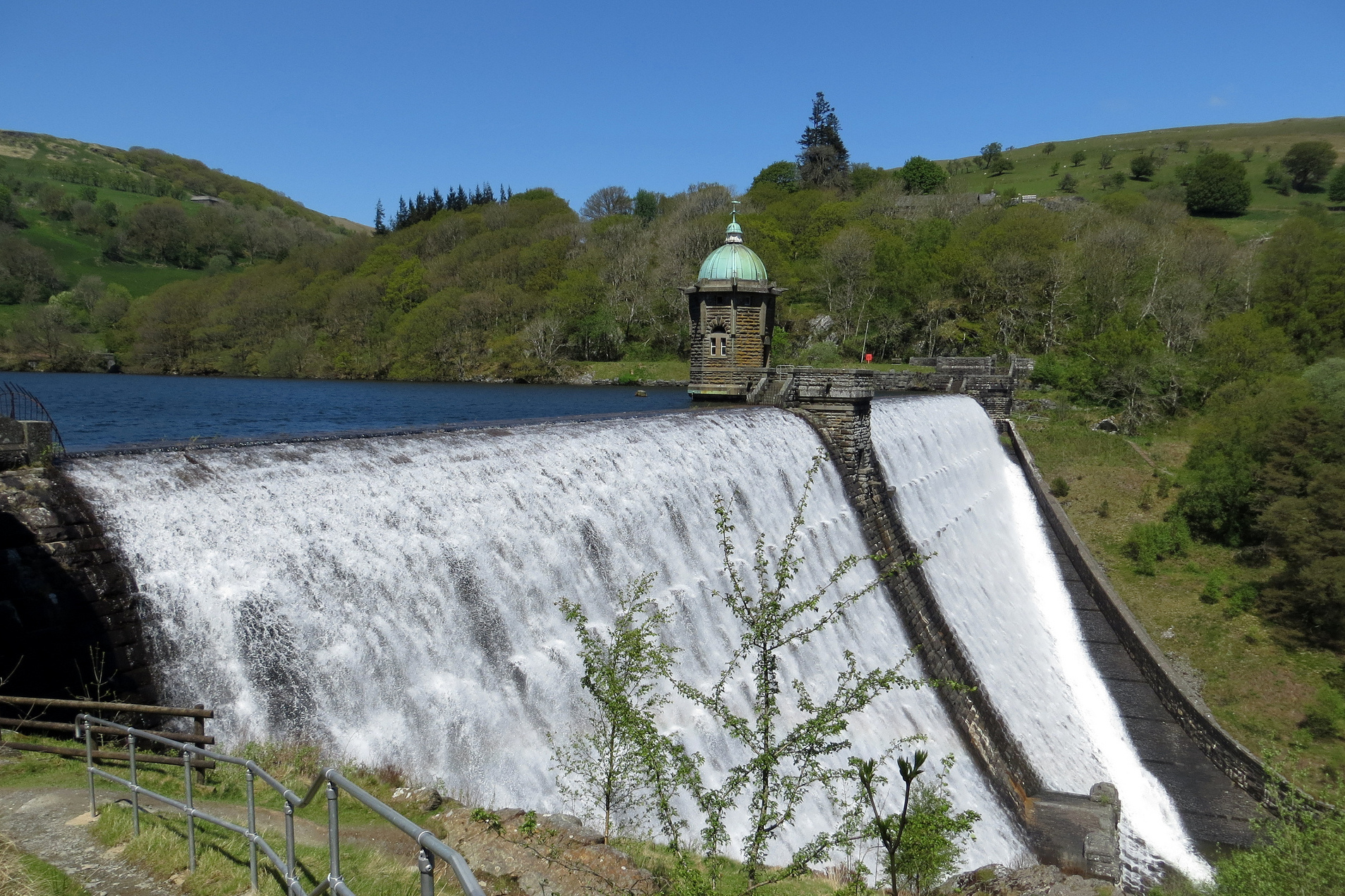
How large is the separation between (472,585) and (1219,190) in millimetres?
121436

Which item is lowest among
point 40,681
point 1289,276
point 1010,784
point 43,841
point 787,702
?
point 1010,784

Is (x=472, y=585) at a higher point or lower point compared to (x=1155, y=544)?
higher

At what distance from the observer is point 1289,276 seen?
167 ft

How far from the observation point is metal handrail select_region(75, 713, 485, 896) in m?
2.86

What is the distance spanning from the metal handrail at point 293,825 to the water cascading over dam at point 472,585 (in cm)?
163

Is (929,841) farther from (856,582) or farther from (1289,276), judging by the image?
(1289,276)

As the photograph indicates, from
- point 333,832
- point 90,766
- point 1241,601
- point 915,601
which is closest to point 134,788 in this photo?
point 90,766

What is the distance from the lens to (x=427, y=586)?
934 centimetres

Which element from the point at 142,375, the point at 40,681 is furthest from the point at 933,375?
the point at 142,375

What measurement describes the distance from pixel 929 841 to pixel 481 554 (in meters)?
6.07

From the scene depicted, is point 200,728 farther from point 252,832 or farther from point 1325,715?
point 1325,715

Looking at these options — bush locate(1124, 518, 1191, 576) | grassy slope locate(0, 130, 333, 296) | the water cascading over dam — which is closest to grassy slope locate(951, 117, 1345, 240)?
bush locate(1124, 518, 1191, 576)

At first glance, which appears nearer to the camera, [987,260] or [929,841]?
[929,841]

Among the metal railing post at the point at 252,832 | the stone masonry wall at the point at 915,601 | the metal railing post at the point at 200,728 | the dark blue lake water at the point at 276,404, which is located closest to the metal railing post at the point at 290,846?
the metal railing post at the point at 252,832
